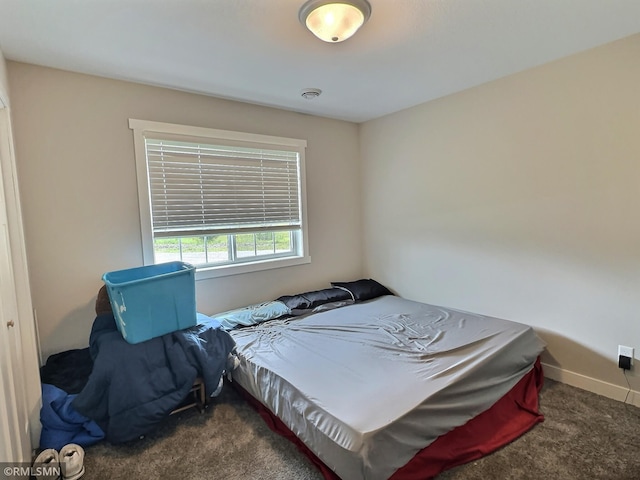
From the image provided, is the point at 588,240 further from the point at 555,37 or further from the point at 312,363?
the point at 312,363

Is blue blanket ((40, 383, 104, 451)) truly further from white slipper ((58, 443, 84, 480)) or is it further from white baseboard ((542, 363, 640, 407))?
white baseboard ((542, 363, 640, 407))

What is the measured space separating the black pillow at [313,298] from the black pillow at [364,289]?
87 mm

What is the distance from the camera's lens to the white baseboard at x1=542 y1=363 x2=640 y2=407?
7.23 feet

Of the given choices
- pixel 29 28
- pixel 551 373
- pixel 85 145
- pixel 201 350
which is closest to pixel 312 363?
pixel 201 350

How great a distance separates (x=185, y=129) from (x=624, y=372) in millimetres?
3642

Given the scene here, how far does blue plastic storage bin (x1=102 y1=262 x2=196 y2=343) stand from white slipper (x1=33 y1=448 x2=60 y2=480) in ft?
1.95

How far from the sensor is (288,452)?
182 centimetres

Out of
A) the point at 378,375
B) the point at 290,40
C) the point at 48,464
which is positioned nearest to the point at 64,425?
the point at 48,464

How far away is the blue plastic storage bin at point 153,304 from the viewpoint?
6.31ft

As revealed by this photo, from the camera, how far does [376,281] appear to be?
386 centimetres

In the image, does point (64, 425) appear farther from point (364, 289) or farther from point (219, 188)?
point (364, 289)

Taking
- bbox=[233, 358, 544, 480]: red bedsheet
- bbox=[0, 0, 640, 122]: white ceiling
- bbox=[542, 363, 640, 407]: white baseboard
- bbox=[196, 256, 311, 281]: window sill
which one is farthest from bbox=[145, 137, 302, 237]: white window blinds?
bbox=[542, 363, 640, 407]: white baseboard

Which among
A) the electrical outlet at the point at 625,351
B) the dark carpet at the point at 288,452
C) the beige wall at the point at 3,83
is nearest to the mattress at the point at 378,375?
the dark carpet at the point at 288,452

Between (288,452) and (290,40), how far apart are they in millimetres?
2328
